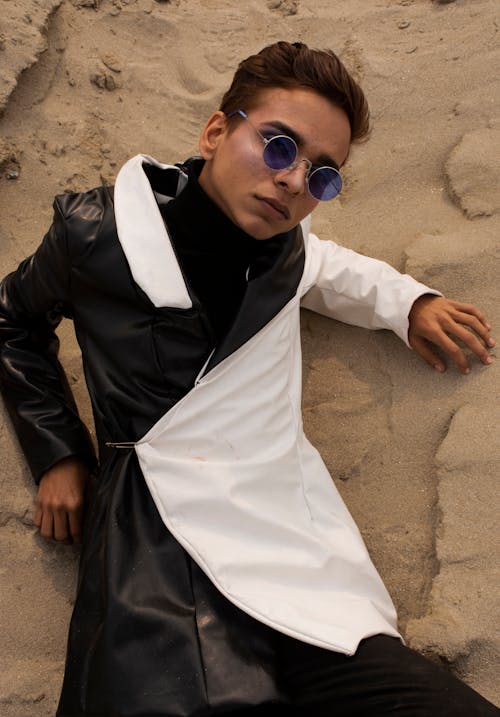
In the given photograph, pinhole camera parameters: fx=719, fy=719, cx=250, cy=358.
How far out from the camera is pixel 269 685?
124 cm

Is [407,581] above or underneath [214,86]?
underneath

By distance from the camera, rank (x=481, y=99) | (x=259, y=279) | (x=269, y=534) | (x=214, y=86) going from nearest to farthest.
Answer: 1. (x=269, y=534)
2. (x=259, y=279)
3. (x=481, y=99)
4. (x=214, y=86)

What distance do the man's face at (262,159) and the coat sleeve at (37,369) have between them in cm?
39

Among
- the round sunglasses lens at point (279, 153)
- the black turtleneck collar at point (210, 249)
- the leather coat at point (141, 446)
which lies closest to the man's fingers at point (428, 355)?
the leather coat at point (141, 446)

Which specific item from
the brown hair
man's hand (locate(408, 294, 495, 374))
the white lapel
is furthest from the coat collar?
man's hand (locate(408, 294, 495, 374))

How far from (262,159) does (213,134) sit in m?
0.16

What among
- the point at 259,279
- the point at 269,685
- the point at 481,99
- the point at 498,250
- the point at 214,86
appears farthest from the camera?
the point at 214,86

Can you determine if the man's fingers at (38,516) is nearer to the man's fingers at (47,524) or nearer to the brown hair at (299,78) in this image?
the man's fingers at (47,524)

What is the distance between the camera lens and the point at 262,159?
138cm

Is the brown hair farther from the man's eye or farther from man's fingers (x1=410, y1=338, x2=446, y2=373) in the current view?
man's fingers (x1=410, y1=338, x2=446, y2=373)

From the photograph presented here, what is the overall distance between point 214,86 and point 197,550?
1.60m

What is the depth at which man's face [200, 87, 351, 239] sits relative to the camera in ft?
4.53

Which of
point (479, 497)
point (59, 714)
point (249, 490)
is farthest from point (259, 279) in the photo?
point (59, 714)

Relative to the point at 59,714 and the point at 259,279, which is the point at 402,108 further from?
the point at 59,714
